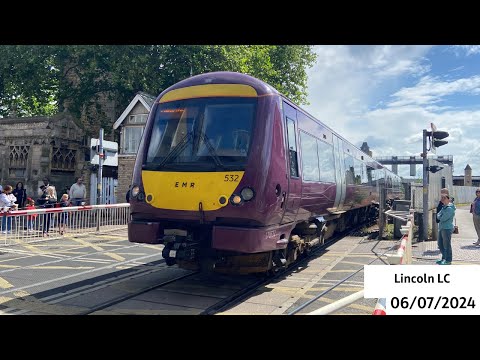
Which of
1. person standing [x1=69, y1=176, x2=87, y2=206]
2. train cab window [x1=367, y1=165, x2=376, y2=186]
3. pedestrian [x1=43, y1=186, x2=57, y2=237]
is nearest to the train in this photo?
pedestrian [x1=43, y1=186, x2=57, y2=237]

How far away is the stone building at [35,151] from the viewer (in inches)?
741

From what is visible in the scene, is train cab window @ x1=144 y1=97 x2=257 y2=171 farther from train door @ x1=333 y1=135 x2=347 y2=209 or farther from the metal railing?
the metal railing

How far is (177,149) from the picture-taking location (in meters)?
6.17

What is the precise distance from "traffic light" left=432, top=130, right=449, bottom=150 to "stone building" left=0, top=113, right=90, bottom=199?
16216 millimetres

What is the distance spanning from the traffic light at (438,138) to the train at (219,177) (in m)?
5.56

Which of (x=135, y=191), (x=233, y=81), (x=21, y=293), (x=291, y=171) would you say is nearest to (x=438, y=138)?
(x=291, y=171)

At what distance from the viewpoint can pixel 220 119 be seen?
6.07 m

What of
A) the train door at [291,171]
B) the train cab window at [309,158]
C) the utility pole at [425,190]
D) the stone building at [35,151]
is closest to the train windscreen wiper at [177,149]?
the train door at [291,171]

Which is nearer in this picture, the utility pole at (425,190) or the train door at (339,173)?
the train door at (339,173)

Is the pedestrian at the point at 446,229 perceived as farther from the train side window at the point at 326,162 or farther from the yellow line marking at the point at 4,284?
the yellow line marking at the point at 4,284

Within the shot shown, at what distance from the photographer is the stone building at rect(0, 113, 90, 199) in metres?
18.8
